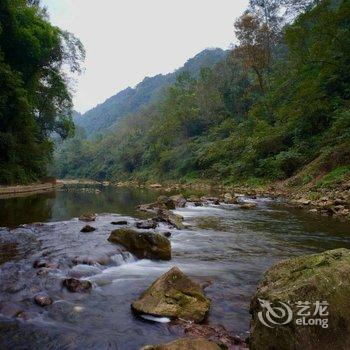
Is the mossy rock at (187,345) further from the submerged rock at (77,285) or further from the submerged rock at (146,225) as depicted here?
the submerged rock at (146,225)

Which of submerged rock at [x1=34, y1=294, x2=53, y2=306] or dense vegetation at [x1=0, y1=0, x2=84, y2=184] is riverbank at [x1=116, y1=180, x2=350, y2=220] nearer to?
submerged rock at [x1=34, y1=294, x2=53, y2=306]

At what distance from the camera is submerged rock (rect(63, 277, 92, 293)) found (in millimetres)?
5766

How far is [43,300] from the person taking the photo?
521 cm

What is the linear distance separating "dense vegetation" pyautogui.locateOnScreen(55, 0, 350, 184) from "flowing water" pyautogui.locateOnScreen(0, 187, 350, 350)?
9124 millimetres

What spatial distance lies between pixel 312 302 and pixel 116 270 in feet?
15.0

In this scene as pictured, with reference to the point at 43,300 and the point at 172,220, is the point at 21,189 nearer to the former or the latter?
the point at 172,220

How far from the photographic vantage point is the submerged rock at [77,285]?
5766 millimetres

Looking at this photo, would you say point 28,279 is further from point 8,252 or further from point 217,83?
point 217,83

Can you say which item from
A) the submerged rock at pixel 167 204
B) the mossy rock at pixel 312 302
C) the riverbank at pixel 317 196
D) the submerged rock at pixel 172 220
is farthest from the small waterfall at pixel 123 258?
the submerged rock at pixel 167 204

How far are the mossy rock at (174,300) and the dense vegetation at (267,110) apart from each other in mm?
14781

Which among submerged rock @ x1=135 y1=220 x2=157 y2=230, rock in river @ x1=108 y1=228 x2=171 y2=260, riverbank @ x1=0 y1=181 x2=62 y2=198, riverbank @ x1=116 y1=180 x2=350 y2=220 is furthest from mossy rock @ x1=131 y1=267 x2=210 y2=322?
riverbank @ x1=0 y1=181 x2=62 y2=198

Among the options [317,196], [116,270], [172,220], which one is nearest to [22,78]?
[172,220]

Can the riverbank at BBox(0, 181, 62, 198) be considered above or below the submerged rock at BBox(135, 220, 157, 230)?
below

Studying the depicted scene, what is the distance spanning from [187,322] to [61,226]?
7.96 meters
